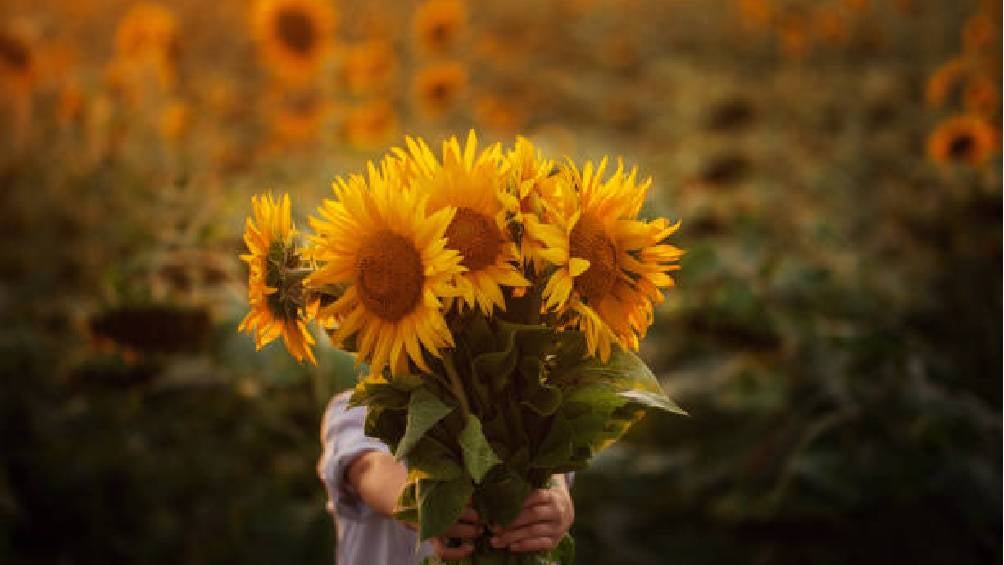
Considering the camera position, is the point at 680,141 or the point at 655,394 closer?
the point at 655,394

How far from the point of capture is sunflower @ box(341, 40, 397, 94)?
468 centimetres

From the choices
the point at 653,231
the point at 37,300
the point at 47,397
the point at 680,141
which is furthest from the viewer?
the point at 680,141

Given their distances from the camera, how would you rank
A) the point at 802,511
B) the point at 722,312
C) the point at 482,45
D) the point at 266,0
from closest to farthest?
the point at 802,511 → the point at 722,312 → the point at 266,0 → the point at 482,45

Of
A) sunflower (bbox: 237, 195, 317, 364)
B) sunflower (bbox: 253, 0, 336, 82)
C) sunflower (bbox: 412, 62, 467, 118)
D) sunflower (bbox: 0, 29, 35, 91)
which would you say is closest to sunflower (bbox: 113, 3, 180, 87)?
sunflower (bbox: 0, 29, 35, 91)

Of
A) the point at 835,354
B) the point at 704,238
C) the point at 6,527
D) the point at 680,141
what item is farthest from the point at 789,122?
the point at 6,527

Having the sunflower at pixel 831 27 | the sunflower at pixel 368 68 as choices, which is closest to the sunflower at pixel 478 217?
the sunflower at pixel 368 68

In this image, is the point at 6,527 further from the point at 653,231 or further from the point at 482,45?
the point at 482,45

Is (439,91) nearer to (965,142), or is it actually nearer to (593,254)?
(965,142)

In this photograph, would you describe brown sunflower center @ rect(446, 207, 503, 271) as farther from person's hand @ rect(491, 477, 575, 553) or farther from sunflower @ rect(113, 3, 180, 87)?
sunflower @ rect(113, 3, 180, 87)

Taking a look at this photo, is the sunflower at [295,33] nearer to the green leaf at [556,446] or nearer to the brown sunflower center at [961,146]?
the brown sunflower center at [961,146]

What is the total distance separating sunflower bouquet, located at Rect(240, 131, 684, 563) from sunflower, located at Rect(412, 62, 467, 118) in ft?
12.5

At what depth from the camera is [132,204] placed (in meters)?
3.23

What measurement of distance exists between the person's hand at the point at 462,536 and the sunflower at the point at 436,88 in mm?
3869

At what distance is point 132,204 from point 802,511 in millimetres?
2214
